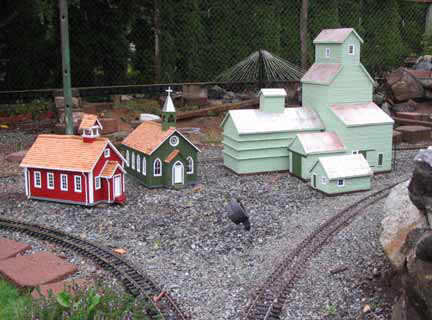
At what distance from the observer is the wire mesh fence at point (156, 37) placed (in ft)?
84.6

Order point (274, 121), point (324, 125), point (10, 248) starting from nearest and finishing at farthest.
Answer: point (10, 248) → point (274, 121) → point (324, 125)

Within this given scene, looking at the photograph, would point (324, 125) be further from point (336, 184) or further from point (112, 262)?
point (112, 262)

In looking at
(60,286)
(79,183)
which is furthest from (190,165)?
(60,286)

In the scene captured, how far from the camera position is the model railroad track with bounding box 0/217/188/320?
9.96 metres

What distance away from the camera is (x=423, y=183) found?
8781 millimetres

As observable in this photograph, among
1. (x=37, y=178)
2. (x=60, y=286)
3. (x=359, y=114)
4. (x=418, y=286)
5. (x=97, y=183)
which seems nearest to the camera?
(x=418, y=286)

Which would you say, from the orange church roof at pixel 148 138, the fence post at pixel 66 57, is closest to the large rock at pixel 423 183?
the orange church roof at pixel 148 138

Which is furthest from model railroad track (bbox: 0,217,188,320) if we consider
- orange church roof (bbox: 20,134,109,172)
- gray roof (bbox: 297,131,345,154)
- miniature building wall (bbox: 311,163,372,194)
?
gray roof (bbox: 297,131,345,154)

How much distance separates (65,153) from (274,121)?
6.91m

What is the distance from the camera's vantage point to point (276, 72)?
2778cm

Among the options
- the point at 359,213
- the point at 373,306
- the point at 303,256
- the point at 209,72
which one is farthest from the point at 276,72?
the point at 373,306

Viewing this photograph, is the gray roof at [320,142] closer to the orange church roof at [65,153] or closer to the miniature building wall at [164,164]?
the miniature building wall at [164,164]

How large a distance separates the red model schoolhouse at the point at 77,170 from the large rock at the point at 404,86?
51.9 feet

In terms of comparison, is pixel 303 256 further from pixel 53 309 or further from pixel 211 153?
pixel 211 153
